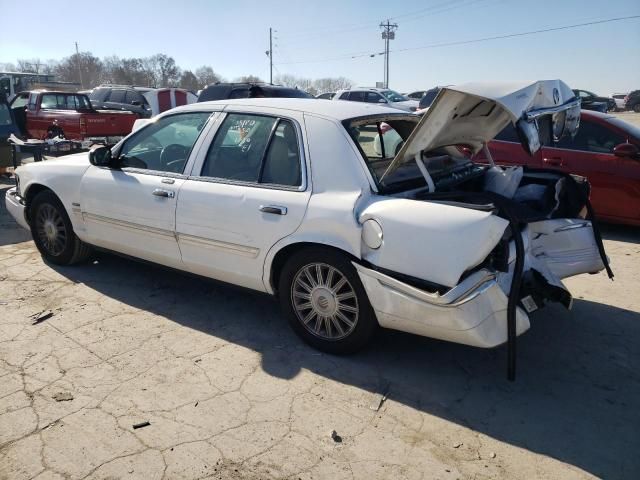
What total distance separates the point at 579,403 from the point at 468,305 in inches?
36.8

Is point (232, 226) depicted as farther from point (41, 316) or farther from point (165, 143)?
point (41, 316)

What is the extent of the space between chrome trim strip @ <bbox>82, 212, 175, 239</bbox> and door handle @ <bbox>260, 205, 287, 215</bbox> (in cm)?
88

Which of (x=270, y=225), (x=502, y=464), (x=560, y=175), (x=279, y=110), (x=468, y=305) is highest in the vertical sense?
(x=279, y=110)

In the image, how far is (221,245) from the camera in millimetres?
3641

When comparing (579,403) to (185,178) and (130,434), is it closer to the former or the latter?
(130,434)

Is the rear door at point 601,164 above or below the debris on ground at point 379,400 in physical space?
above

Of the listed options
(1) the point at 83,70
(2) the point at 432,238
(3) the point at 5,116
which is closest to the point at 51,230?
(2) the point at 432,238

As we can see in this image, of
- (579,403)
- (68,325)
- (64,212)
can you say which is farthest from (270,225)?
(64,212)

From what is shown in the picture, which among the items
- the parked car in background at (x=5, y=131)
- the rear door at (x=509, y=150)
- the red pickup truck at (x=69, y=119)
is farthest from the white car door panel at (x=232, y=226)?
the red pickup truck at (x=69, y=119)

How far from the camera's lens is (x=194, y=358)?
343 cm

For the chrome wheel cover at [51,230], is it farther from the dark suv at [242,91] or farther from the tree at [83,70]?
the tree at [83,70]

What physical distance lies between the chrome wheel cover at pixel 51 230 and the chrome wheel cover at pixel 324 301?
267cm

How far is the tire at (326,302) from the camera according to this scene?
319 centimetres

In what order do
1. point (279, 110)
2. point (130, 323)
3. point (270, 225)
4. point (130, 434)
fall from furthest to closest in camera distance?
1. point (130, 323)
2. point (279, 110)
3. point (270, 225)
4. point (130, 434)
